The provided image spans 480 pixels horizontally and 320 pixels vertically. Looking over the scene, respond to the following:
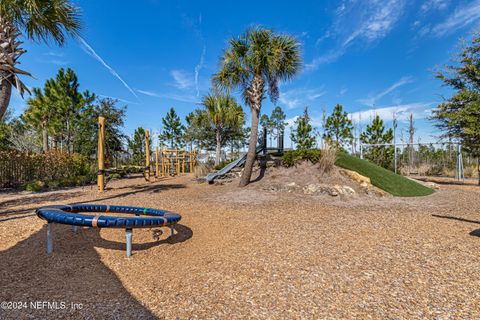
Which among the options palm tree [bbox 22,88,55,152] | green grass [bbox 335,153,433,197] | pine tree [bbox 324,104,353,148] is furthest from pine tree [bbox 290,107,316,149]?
palm tree [bbox 22,88,55,152]

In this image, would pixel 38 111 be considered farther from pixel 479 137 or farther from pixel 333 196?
pixel 479 137

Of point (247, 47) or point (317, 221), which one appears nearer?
point (317, 221)

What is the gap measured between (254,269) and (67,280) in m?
1.87

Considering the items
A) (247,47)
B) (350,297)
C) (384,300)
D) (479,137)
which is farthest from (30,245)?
(479,137)

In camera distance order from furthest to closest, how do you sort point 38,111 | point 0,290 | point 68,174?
point 38,111, point 68,174, point 0,290

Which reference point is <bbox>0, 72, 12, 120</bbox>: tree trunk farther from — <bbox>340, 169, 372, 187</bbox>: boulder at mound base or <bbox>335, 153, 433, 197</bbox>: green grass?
<bbox>335, 153, 433, 197</bbox>: green grass

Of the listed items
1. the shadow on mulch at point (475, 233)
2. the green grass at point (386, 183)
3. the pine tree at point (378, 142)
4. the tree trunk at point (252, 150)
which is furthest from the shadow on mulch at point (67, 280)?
the pine tree at point (378, 142)

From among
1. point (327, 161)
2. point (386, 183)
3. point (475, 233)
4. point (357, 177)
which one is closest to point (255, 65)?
point (327, 161)

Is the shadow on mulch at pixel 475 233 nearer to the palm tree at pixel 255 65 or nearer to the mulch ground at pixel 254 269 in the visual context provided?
the mulch ground at pixel 254 269

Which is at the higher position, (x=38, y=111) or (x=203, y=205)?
(x=38, y=111)

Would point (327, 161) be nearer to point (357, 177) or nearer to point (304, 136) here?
point (357, 177)

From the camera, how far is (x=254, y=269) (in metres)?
2.53

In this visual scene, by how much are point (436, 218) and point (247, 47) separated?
729 centimetres

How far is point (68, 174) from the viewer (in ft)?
39.6
